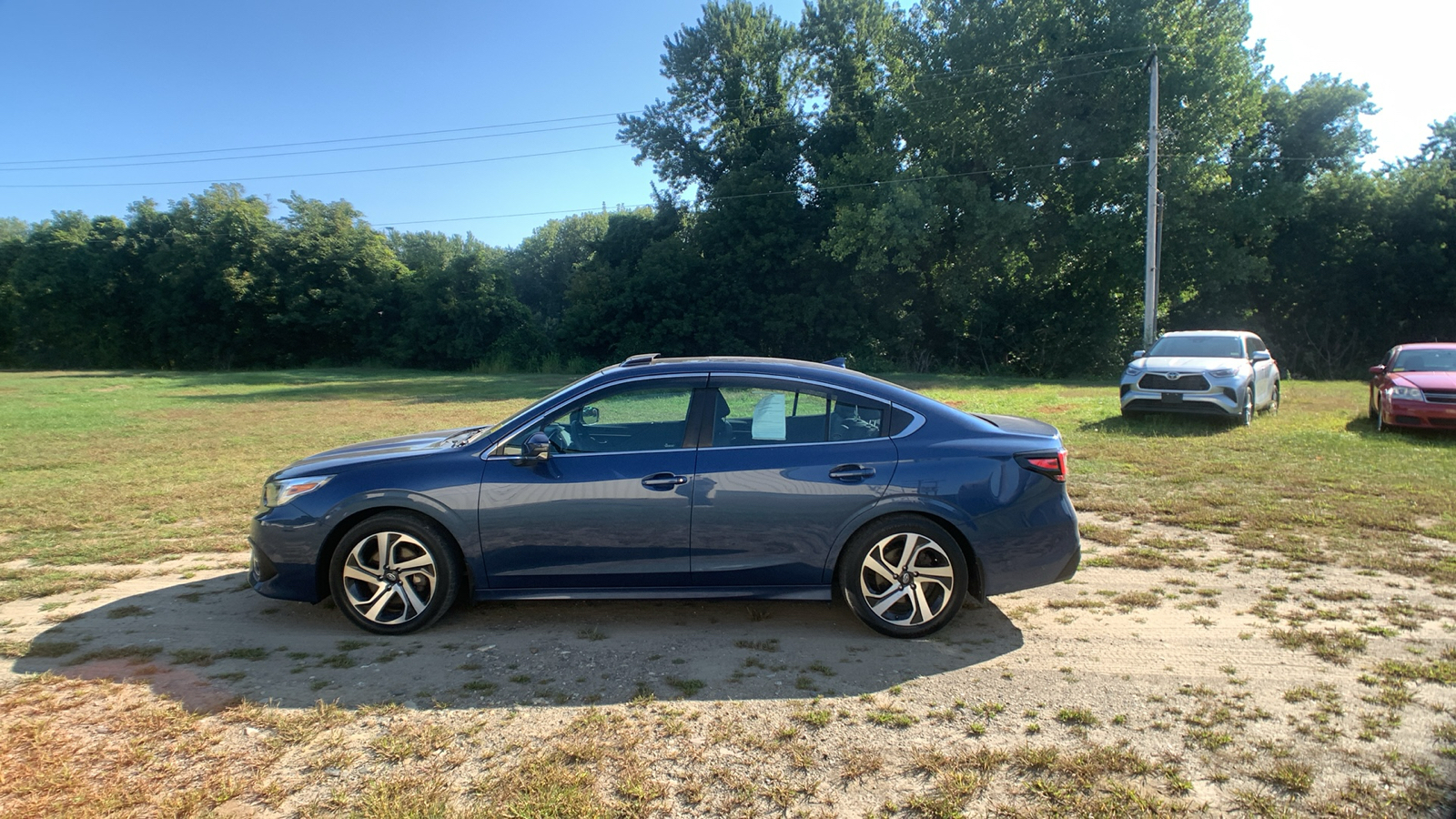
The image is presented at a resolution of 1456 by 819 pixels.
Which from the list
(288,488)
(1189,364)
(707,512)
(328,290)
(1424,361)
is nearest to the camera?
(707,512)

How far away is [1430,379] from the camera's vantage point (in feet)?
38.3

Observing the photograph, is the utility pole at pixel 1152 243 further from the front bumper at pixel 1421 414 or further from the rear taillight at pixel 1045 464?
the rear taillight at pixel 1045 464

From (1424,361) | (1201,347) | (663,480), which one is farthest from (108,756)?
(1424,361)

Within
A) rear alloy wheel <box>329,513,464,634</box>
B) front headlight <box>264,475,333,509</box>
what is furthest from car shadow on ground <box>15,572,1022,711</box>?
front headlight <box>264,475,333,509</box>

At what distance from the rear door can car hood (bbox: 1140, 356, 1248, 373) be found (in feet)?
35.0

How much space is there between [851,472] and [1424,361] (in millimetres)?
13155

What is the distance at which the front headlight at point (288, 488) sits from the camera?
4.69 metres

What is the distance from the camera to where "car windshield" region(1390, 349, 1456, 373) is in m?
12.4

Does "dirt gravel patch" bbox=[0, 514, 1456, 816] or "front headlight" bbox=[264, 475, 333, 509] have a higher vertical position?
"front headlight" bbox=[264, 475, 333, 509]

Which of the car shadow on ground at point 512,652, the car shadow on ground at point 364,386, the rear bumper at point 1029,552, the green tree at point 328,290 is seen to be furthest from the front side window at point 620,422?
the green tree at point 328,290

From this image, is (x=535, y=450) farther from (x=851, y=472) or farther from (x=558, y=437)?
(x=851, y=472)

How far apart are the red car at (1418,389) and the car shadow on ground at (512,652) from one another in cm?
1041

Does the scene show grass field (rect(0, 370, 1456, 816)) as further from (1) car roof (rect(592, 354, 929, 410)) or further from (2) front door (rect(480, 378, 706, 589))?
(1) car roof (rect(592, 354, 929, 410))

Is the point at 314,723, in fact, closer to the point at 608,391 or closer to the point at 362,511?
the point at 362,511
